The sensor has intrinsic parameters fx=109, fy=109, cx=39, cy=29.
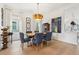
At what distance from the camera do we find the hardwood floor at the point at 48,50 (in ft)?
8.05

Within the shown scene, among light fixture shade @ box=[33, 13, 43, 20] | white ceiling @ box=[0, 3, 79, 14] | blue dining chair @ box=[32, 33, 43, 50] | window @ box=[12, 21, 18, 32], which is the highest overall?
white ceiling @ box=[0, 3, 79, 14]

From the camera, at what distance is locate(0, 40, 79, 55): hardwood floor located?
246 centimetres

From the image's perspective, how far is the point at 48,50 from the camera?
253cm

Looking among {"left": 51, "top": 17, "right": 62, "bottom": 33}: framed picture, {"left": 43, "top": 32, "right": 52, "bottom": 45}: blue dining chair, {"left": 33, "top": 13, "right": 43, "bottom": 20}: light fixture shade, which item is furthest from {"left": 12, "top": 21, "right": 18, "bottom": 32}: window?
{"left": 51, "top": 17, "right": 62, "bottom": 33}: framed picture

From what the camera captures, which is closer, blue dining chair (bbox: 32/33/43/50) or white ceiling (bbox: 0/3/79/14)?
white ceiling (bbox: 0/3/79/14)

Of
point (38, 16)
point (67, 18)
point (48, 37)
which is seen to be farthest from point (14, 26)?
point (67, 18)

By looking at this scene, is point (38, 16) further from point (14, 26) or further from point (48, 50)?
point (48, 50)

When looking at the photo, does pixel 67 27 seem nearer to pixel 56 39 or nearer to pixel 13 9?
pixel 56 39

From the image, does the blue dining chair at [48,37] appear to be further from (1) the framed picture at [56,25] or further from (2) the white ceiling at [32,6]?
(2) the white ceiling at [32,6]

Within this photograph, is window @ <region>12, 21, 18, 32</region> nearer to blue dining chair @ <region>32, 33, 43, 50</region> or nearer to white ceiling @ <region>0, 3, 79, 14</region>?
white ceiling @ <region>0, 3, 79, 14</region>

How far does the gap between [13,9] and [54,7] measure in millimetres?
933

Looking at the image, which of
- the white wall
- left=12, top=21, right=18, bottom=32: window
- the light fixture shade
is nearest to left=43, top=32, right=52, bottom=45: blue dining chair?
the white wall

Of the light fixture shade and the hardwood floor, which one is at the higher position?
the light fixture shade

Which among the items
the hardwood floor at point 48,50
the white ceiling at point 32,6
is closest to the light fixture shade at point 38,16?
the white ceiling at point 32,6
